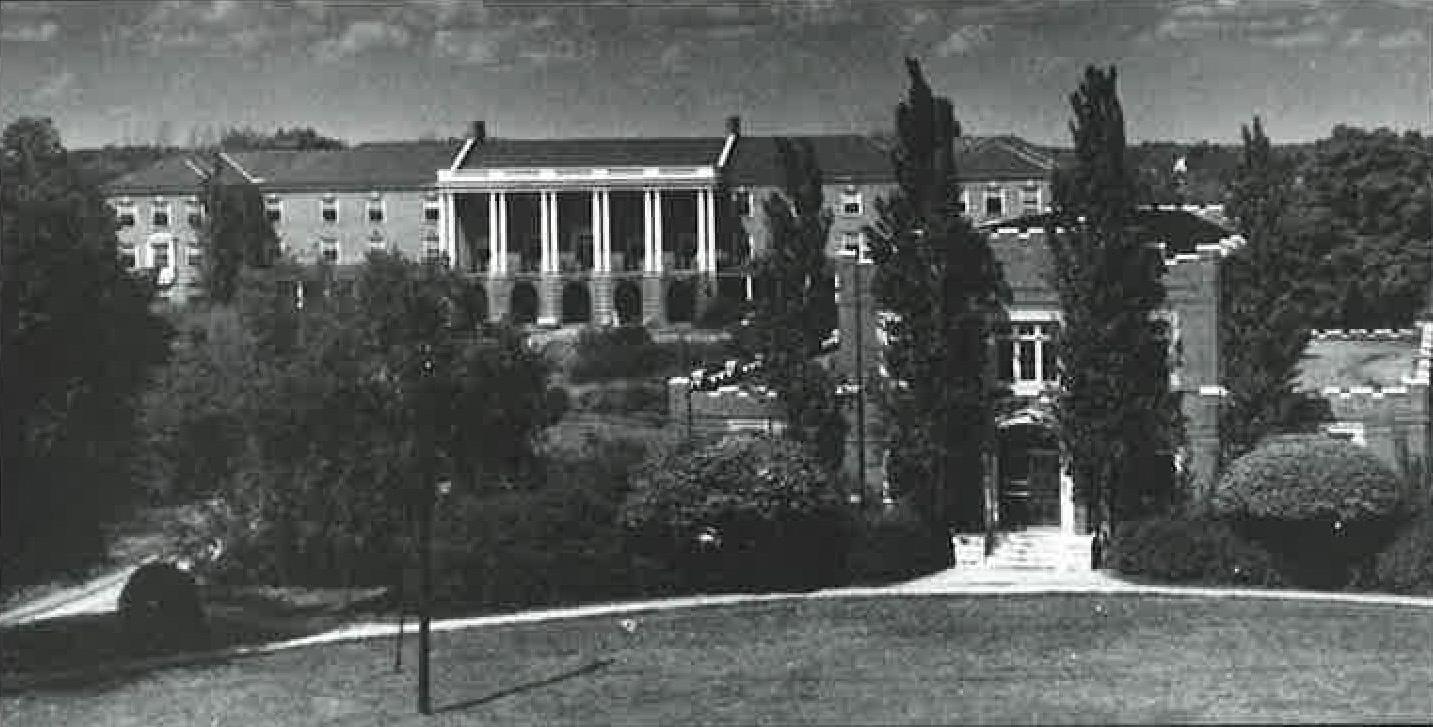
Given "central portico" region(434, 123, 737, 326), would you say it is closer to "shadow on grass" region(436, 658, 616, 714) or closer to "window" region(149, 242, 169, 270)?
"window" region(149, 242, 169, 270)

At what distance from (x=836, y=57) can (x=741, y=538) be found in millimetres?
8990

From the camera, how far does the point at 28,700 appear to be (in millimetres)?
25734

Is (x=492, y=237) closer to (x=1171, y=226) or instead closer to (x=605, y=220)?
(x=605, y=220)

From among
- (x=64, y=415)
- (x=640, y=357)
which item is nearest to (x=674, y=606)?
(x=64, y=415)

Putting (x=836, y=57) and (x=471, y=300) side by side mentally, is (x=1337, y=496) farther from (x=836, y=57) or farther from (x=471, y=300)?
(x=471, y=300)

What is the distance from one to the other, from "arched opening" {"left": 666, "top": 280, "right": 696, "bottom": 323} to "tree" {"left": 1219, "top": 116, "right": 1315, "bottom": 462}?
38.1 metres

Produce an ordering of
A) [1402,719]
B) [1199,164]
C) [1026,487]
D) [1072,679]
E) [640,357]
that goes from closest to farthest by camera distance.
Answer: [1402,719], [1072,679], [1026,487], [640,357], [1199,164]

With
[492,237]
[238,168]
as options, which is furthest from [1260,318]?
[238,168]

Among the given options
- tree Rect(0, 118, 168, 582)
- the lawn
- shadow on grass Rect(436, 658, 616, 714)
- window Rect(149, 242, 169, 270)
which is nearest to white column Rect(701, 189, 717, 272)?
window Rect(149, 242, 169, 270)

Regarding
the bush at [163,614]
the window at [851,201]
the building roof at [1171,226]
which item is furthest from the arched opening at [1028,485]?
the window at [851,201]

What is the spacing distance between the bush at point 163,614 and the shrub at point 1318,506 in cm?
1799

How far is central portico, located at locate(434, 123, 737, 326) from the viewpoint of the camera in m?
71.2

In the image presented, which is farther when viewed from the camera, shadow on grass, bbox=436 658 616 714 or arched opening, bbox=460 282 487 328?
arched opening, bbox=460 282 487 328

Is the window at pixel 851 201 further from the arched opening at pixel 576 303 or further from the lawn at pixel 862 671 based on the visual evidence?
the lawn at pixel 862 671
